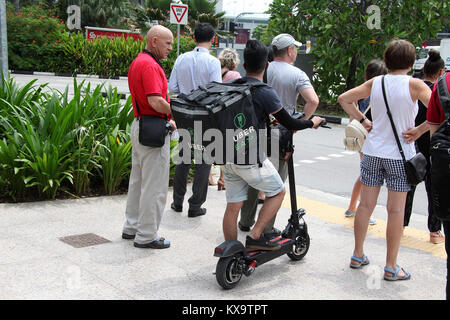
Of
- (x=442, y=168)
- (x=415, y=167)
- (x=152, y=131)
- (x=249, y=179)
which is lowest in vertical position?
(x=249, y=179)

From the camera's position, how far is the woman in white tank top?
3988 mm

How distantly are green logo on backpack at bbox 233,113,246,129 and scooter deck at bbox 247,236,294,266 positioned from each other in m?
0.98

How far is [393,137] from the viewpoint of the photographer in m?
4.07

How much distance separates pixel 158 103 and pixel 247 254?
1.43 metres

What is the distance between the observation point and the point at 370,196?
13.9 ft

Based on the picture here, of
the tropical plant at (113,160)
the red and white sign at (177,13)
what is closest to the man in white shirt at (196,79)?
the tropical plant at (113,160)

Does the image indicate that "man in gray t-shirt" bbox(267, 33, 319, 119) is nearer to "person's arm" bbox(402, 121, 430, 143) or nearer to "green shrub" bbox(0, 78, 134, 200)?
"person's arm" bbox(402, 121, 430, 143)

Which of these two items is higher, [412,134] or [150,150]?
[412,134]

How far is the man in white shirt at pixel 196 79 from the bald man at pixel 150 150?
3.62 ft

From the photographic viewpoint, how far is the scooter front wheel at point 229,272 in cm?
370

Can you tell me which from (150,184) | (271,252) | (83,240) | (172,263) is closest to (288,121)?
(271,252)

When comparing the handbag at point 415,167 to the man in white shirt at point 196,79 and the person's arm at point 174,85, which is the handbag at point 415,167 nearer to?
the man in white shirt at point 196,79

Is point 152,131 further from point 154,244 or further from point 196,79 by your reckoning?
point 196,79

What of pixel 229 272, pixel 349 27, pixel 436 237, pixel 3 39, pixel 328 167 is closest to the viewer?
pixel 229 272
